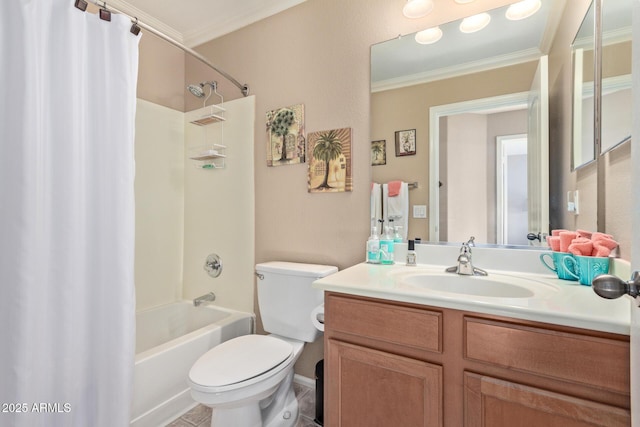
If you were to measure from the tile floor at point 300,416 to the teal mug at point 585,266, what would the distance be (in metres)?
1.38

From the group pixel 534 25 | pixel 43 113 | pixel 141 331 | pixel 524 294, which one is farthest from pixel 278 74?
pixel 141 331

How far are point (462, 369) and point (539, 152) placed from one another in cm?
99

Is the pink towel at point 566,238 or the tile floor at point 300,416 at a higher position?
the pink towel at point 566,238

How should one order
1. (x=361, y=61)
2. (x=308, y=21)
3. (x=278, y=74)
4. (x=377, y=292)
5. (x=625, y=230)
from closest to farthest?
(x=625, y=230) < (x=377, y=292) < (x=361, y=61) < (x=308, y=21) < (x=278, y=74)

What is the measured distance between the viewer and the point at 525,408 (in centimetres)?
78

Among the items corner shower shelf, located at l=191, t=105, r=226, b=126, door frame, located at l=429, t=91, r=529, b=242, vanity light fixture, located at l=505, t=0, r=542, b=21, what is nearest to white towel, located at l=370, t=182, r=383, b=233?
door frame, located at l=429, t=91, r=529, b=242

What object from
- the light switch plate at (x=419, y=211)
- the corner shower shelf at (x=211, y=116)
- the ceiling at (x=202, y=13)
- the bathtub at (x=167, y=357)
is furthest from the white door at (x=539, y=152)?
the corner shower shelf at (x=211, y=116)

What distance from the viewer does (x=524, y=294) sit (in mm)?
1029

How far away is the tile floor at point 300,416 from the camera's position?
1542 mm

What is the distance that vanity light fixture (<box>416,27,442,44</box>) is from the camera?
1.42 metres

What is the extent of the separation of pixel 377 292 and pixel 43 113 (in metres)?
1.36

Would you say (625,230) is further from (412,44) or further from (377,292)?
(412,44)

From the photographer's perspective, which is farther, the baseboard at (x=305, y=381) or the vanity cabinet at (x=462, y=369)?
the baseboard at (x=305, y=381)

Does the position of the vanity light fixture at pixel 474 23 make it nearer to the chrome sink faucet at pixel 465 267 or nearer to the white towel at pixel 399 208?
the white towel at pixel 399 208
